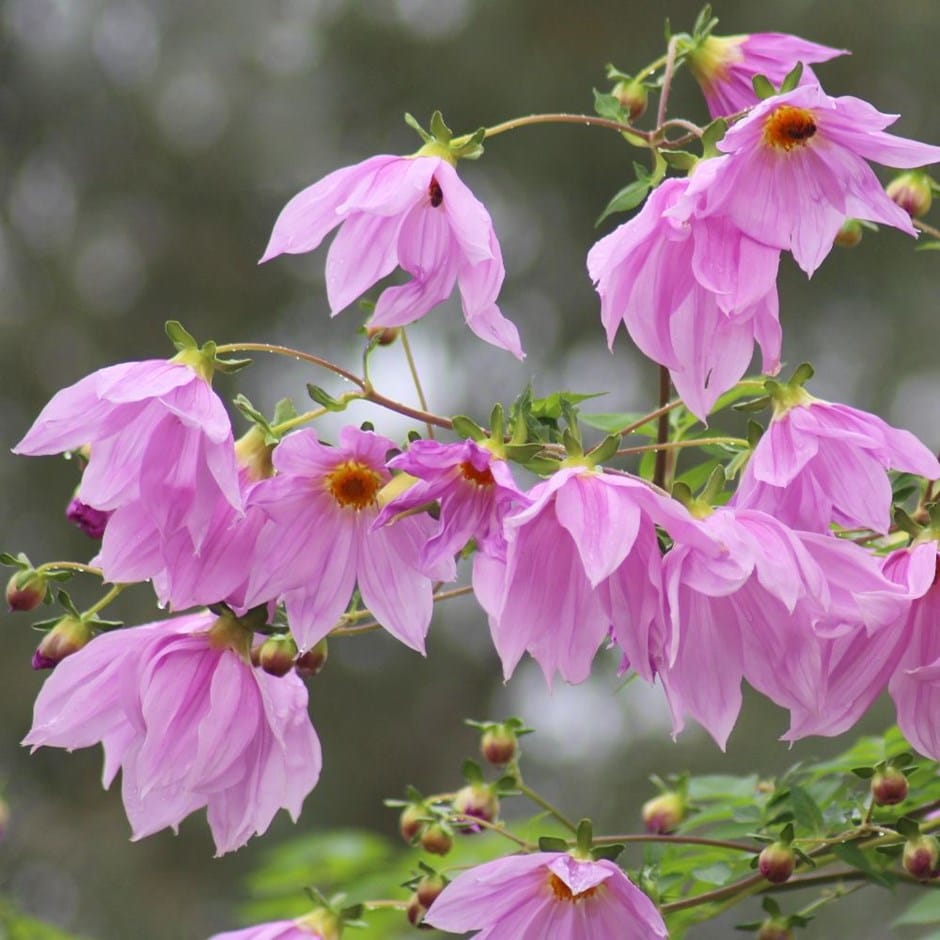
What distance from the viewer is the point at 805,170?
2.49 feet

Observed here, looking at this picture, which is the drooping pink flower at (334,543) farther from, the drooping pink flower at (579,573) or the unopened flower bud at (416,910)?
the unopened flower bud at (416,910)

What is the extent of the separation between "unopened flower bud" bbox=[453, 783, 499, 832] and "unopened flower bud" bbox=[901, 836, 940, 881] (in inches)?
11.2

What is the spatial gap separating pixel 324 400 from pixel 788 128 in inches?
10.2

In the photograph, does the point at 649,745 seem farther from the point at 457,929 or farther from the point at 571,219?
the point at 457,929

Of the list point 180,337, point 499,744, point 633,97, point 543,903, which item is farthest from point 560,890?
point 633,97

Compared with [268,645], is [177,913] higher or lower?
lower

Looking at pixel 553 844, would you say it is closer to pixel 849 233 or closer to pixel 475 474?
pixel 475 474

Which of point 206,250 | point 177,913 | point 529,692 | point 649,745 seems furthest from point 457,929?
point 206,250

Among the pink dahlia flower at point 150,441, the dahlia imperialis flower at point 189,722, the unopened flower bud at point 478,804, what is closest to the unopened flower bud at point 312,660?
the dahlia imperialis flower at point 189,722

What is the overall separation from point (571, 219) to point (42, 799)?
2.96 m

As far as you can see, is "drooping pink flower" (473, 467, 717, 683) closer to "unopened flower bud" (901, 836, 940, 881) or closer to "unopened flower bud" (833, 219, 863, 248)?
"unopened flower bud" (901, 836, 940, 881)

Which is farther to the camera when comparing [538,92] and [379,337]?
[538,92]

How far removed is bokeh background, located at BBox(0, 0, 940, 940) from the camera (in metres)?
5.24

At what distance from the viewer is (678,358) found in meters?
0.74
